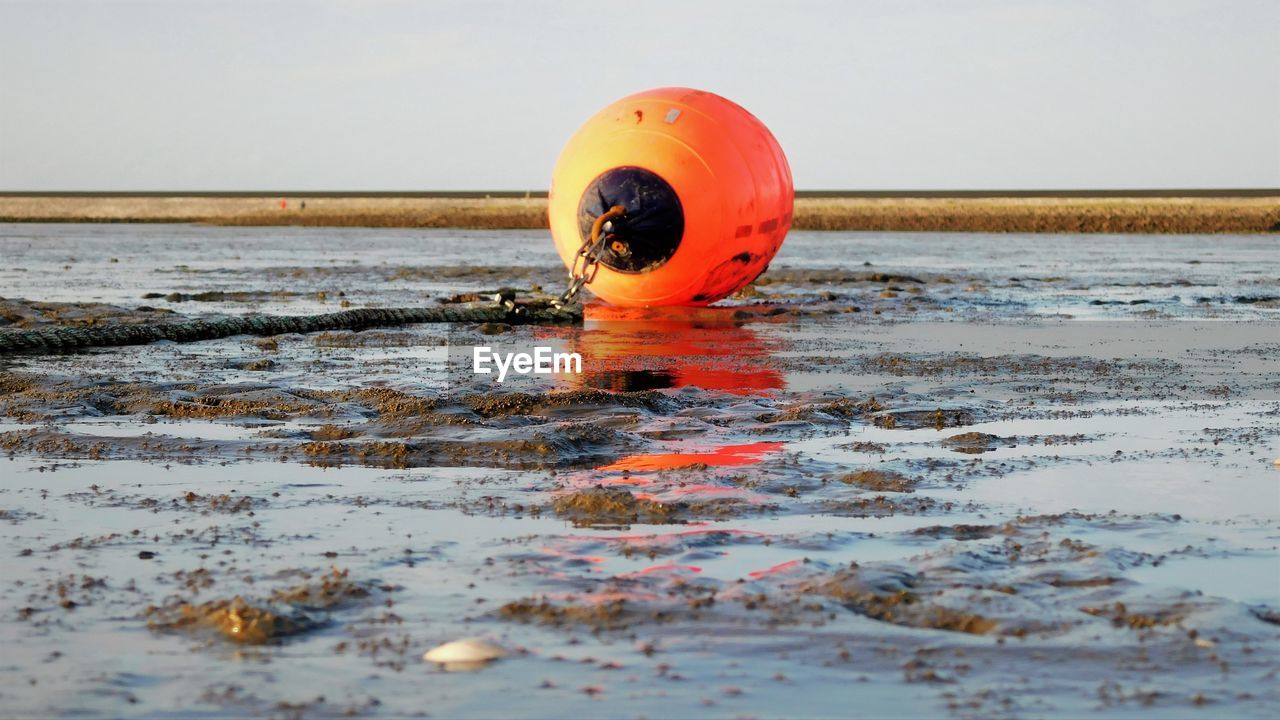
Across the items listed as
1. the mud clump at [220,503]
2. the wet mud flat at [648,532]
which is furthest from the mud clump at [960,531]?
the mud clump at [220,503]

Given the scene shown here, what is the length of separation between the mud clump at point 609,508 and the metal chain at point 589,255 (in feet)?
24.3

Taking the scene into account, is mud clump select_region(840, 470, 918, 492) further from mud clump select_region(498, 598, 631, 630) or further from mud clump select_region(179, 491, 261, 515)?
mud clump select_region(179, 491, 261, 515)

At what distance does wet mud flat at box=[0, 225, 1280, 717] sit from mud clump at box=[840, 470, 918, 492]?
16 mm

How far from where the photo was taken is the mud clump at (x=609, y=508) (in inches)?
203

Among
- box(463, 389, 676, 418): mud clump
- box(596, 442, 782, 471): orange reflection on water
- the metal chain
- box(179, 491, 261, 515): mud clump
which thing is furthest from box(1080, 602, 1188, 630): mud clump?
the metal chain

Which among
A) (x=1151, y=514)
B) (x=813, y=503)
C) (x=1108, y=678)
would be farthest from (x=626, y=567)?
(x=1151, y=514)

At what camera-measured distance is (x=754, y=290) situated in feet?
59.0

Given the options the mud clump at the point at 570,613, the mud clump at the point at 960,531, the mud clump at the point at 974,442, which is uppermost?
the mud clump at the point at 974,442

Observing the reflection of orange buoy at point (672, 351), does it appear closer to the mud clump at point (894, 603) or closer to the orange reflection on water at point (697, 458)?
the orange reflection on water at point (697, 458)

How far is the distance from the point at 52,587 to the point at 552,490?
6.31 ft

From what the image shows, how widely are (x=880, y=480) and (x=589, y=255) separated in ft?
24.0

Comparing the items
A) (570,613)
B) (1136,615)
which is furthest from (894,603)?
(570,613)

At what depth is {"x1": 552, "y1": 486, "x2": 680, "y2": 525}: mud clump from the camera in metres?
5.17

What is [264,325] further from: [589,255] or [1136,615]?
[1136,615]
